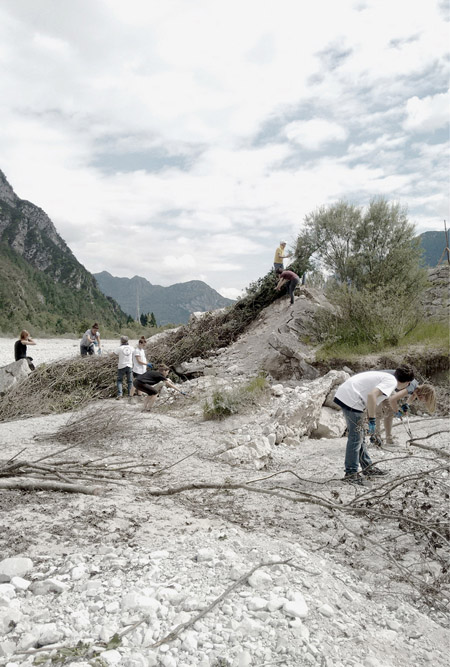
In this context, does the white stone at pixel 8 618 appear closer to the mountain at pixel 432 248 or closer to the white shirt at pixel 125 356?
the white shirt at pixel 125 356

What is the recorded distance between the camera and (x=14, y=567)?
9.12 ft

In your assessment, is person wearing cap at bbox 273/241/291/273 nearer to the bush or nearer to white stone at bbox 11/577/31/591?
the bush

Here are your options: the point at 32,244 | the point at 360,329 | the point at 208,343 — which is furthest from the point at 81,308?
the point at 360,329

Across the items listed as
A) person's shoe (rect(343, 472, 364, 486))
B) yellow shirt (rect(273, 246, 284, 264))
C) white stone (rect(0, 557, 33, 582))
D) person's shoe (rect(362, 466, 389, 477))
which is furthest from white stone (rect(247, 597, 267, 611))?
yellow shirt (rect(273, 246, 284, 264))

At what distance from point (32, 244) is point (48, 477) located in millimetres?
79936

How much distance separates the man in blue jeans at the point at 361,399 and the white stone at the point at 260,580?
2.54 meters

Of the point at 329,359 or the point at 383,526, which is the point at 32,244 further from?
the point at 383,526

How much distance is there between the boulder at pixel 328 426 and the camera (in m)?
8.27

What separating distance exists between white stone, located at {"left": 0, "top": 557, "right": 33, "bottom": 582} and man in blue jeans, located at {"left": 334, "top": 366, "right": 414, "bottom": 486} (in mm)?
3432

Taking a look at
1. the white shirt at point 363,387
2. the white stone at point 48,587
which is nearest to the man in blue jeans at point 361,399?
the white shirt at point 363,387

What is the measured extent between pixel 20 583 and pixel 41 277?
71548mm

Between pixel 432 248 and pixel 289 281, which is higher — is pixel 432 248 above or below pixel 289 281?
above

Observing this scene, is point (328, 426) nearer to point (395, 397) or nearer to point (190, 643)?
point (395, 397)

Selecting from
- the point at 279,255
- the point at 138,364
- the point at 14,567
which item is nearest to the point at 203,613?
the point at 14,567
